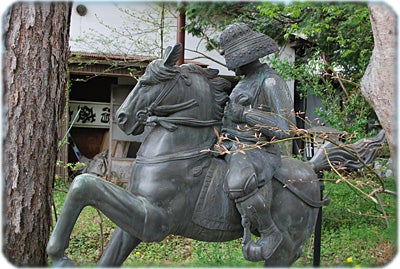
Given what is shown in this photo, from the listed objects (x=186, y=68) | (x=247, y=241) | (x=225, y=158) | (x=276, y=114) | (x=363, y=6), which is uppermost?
(x=363, y=6)

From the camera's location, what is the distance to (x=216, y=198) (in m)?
2.92

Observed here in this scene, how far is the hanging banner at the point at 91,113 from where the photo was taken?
34.3 feet

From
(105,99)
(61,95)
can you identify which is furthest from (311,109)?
(61,95)

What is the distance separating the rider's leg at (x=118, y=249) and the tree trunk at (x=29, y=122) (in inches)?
43.3

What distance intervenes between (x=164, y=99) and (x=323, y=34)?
5341 millimetres

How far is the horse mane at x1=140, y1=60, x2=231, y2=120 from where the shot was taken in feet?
9.48

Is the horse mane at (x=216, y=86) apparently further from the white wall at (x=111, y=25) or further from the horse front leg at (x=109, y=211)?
the white wall at (x=111, y=25)

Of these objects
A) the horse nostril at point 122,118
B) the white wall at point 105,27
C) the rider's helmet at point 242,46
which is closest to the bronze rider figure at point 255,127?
the rider's helmet at point 242,46

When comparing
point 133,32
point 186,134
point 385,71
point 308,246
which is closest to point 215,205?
point 186,134

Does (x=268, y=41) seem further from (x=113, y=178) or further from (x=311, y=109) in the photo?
(x=311, y=109)

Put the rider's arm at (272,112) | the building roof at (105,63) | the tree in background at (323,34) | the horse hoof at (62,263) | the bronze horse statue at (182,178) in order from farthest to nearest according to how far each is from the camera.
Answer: the building roof at (105,63) < the tree in background at (323,34) < the rider's arm at (272,112) < the bronze horse statue at (182,178) < the horse hoof at (62,263)

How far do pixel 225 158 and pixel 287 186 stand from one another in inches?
17.2

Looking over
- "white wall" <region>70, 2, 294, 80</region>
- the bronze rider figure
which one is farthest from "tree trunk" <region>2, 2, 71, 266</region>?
"white wall" <region>70, 2, 294, 80</region>

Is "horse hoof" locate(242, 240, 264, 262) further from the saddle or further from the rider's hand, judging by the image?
the rider's hand
